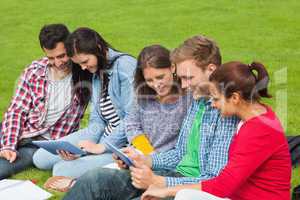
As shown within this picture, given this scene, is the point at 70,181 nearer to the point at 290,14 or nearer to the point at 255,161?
the point at 255,161

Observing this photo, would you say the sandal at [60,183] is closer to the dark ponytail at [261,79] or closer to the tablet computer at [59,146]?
the tablet computer at [59,146]

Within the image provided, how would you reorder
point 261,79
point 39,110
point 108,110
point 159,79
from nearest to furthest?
1. point 261,79
2. point 159,79
3. point 108,110
4. point 39,110

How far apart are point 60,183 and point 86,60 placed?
996 millimetres

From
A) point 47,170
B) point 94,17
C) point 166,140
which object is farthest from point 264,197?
point 94,17

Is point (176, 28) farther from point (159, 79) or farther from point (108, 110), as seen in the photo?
point (159, 79)

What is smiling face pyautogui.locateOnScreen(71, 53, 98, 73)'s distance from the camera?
14.0 feet

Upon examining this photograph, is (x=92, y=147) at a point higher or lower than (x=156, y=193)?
lower

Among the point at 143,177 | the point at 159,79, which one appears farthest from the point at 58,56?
the point at 143,177

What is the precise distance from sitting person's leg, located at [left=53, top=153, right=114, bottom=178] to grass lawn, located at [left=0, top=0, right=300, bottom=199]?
2.08m

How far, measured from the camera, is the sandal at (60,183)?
168 inches

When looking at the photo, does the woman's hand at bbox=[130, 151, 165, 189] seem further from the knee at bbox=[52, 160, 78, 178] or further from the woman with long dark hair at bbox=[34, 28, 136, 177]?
the knee at bbox=[52, 160, 78, 178]

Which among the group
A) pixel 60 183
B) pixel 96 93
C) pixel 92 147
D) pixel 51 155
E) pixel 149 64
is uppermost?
pixel 149 64

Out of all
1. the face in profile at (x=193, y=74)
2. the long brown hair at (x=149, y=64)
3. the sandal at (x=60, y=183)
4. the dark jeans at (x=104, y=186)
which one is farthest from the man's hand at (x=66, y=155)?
the face in profile at (x=193, y=74)

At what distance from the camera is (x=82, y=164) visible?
4305 millimetres
